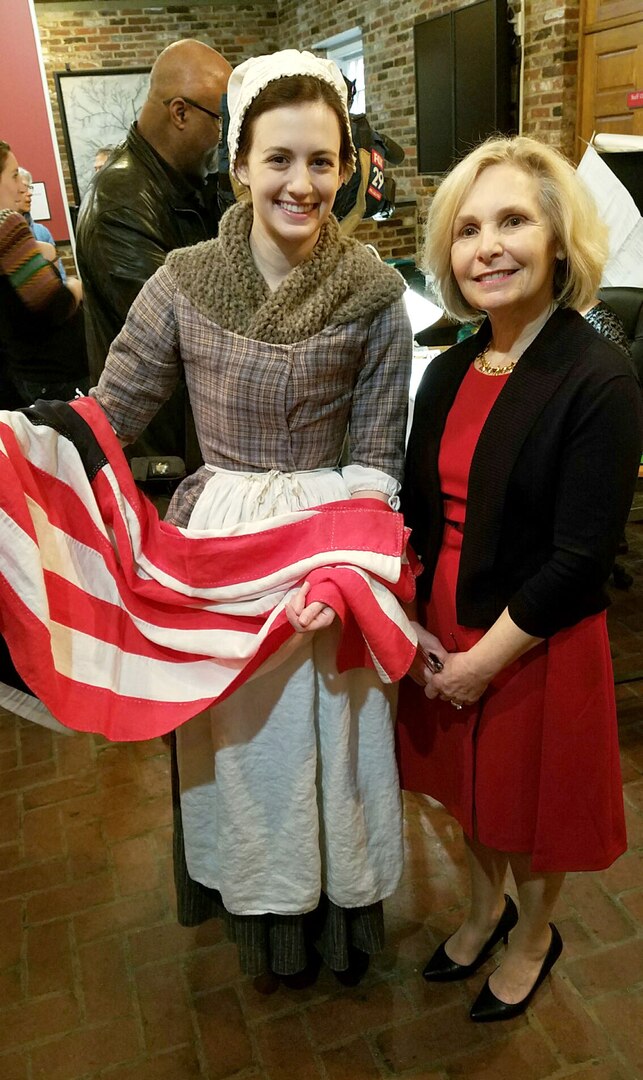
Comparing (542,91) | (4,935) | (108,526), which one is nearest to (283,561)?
(108,526)

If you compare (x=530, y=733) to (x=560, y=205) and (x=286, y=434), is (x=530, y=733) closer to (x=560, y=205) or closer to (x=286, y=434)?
(x=286, y=434)

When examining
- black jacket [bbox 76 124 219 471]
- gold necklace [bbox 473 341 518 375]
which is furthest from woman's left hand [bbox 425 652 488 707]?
black jacket [bbox 76 124 219 471]

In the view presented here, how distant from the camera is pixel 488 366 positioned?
146 centimetres

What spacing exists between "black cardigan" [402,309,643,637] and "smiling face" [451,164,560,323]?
8cm

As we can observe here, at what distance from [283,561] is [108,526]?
333mm

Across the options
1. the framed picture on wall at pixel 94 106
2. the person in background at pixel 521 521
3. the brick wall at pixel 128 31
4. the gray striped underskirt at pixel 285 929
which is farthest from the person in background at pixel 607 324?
the brick wall at pixel 128 31

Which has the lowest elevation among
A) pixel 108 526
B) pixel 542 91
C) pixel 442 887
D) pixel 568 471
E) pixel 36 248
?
pixel 442 887

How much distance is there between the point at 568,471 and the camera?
1.30 metres

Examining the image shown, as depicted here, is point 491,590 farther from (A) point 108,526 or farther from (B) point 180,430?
(B) point 180,430

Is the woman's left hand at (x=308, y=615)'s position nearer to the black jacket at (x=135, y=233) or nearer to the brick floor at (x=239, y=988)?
the brick floor at (x=239, y=988)

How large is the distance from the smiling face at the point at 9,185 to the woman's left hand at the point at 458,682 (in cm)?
252

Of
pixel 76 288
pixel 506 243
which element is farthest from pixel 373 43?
pixel 506 243

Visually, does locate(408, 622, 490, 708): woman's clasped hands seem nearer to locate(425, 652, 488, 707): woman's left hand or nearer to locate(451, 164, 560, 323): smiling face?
locate(425, 652, 488, 707): woman's left hand

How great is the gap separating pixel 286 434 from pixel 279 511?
0.14 meters
